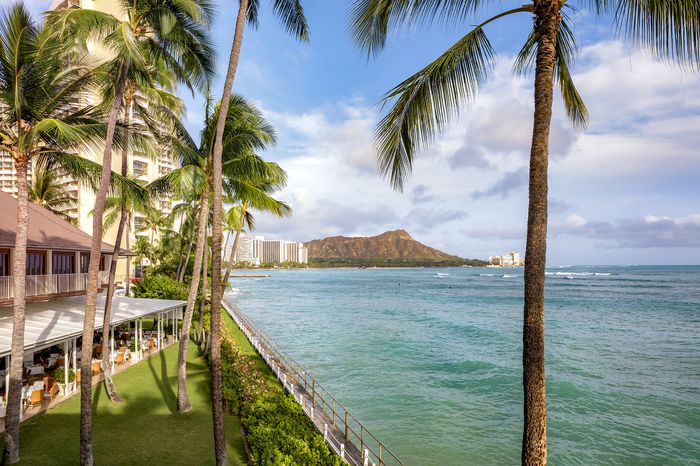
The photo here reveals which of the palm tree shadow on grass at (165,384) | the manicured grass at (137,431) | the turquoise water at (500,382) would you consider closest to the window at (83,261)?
the palm tree shadow on grass at (165,384)

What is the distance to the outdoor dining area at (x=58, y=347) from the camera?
10586mm

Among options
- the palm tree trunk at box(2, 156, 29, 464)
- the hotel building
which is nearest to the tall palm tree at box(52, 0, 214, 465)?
the palm tree trunk at box(2, 156, 29, 464)

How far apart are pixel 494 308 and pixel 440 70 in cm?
5253

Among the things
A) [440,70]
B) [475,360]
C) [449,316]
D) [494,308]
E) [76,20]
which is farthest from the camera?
[494,308]

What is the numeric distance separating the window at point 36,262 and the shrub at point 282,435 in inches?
441

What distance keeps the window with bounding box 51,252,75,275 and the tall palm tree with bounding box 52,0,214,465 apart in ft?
33.2

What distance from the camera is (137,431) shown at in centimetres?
973

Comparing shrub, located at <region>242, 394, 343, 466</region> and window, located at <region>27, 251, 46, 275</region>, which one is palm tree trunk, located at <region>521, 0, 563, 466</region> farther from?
window, located at <region>27, 251, 46, 275</region>

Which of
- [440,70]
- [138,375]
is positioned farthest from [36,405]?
[440,70]

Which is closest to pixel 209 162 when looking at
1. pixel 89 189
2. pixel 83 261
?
pixel 83 261

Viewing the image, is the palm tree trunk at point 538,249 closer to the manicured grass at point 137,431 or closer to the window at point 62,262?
the manicured grass at point 137,431

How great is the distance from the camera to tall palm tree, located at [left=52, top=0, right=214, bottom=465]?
25.6 feet

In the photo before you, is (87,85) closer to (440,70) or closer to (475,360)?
(440,70)

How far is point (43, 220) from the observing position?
16.9 meters
